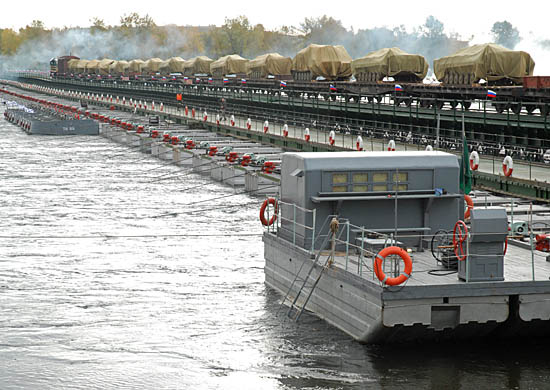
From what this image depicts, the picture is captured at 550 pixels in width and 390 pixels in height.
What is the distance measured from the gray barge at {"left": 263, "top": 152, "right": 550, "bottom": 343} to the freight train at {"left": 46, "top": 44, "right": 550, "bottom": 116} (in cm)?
1265

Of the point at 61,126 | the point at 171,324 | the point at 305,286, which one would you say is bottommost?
the point at 61,126

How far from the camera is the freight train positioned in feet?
170

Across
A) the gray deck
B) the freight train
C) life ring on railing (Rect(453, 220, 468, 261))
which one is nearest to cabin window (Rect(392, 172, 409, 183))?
the gray deck

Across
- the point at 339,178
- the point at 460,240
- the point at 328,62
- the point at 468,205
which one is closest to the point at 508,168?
the point at 468,205

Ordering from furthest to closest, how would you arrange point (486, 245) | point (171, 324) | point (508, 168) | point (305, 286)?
point (508, 168) → point (171, 324) → point (305, 286) → point (486, 245)

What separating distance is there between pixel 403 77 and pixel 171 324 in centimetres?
4841

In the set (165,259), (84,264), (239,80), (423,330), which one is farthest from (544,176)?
(239,80)

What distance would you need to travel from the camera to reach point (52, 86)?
18612 centimetres

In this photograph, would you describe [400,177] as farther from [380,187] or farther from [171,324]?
[171,324]

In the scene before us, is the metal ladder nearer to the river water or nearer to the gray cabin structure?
the river water

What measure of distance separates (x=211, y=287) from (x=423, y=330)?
865 cm

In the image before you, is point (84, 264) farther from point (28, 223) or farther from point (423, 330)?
point (423, 330)

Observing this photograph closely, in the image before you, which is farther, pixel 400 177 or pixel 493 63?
pixel 493 63

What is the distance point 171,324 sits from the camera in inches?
888
